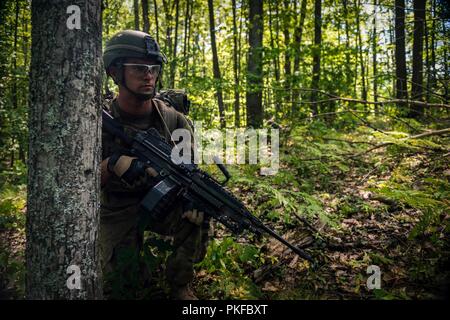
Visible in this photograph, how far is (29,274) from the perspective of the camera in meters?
2.06

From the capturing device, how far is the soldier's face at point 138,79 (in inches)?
126

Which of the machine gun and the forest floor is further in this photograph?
the machine gun

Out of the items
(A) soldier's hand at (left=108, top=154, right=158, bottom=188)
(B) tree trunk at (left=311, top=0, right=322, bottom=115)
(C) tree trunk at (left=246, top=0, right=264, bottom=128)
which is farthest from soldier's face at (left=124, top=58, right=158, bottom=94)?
(C) tree trunk at (left=246, top=0, right=264, bottom=128)

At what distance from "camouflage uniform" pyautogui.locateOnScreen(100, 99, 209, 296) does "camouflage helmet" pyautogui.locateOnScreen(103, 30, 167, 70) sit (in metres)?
0.48

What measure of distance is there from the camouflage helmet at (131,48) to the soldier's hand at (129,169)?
1063 mm

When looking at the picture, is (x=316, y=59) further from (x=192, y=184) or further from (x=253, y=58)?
(x=192, y=184)

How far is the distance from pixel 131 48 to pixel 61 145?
168cm

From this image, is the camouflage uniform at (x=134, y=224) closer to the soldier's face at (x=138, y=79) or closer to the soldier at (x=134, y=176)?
the soldier at (x=134, y=176)

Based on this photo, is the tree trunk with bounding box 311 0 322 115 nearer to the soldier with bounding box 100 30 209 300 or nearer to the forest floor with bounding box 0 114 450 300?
the forest floor with bounding box 0 114 450 300

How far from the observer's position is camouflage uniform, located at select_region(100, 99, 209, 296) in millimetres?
3002

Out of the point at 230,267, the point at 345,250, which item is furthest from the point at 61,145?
the point at 345,250
